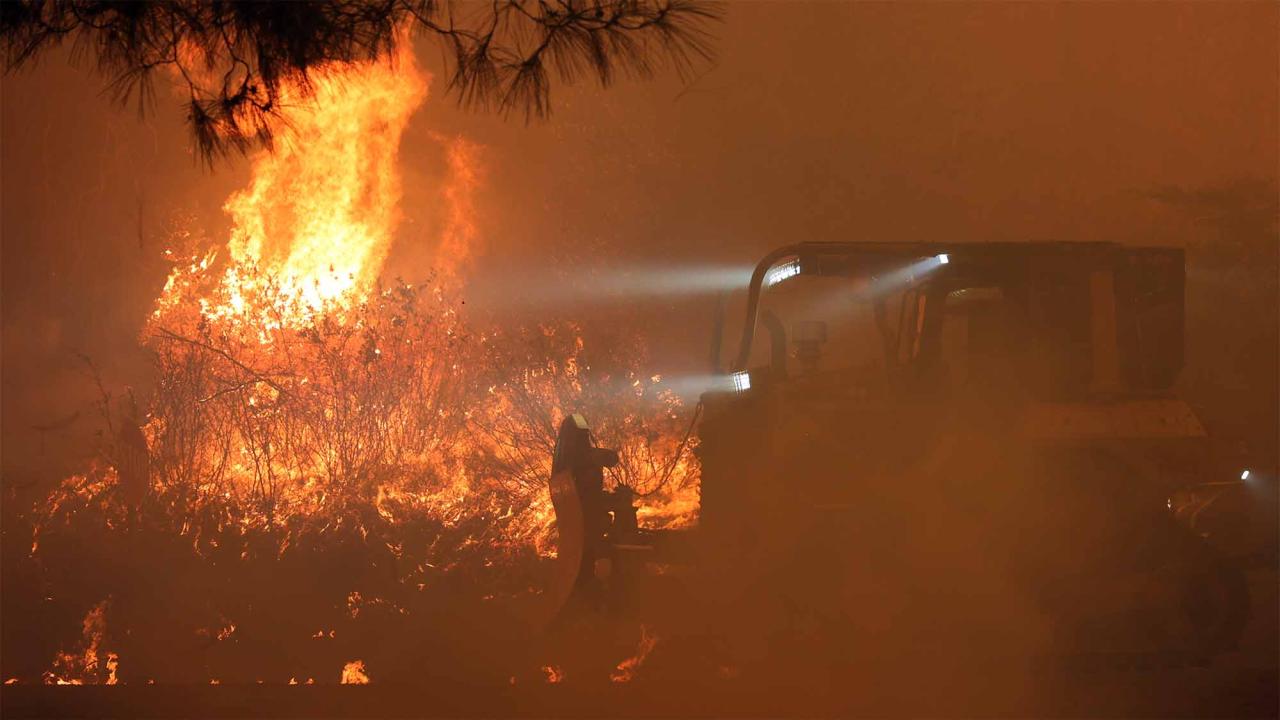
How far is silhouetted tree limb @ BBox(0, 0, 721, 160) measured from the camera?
3096mm

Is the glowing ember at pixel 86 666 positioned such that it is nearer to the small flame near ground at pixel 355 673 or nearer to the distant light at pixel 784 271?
the small flame near ground at pixel 355 673

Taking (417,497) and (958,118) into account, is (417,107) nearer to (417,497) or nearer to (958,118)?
(417,497)

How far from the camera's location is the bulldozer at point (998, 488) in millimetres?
3352

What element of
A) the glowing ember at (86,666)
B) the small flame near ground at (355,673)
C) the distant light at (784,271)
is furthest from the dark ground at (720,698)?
the distant light at (784,271)

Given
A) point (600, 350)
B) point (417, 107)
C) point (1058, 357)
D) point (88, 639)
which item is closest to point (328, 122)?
point (417, 107)

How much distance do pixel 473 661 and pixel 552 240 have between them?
580 cm

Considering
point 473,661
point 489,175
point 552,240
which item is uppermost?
point 489,175

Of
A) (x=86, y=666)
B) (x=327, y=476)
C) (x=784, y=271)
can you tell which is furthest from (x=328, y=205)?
(x=784, y=271)

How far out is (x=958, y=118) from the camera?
28.9 ft

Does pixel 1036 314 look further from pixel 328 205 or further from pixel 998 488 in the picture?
pixel 328 205

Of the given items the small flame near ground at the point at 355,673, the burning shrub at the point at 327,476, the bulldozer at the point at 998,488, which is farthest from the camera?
the burning shrub at the point at 327,476

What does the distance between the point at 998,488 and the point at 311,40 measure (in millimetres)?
2832

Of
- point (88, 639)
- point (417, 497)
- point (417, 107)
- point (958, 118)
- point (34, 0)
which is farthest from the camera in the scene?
point (417, 107)

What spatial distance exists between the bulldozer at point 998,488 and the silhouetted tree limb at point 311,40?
144 cm
